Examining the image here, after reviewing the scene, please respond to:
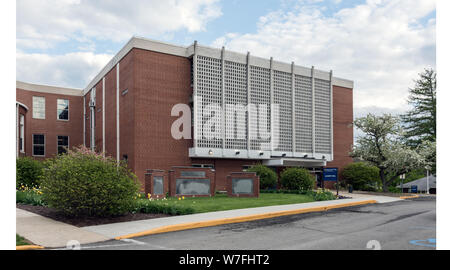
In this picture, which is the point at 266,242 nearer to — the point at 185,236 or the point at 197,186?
the point at 185,236

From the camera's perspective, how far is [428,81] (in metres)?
54.7

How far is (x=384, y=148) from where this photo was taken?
32.1 metres

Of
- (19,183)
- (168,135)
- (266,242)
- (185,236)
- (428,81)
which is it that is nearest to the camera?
(266,242)

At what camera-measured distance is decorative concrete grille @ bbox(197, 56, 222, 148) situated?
32.8 m

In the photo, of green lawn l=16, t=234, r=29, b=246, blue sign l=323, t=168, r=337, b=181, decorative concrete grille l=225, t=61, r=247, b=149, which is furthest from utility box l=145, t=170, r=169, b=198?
green lawn l=16, t=234, r=29, b=246

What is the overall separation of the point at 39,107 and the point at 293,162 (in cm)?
3016

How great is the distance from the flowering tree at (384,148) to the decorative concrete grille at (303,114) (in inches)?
248

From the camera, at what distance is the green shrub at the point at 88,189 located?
1403cm

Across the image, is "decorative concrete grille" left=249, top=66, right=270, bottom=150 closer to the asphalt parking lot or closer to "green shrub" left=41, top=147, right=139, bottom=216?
the asphalt parking lot

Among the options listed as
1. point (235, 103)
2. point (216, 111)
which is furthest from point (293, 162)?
point (216, 111)

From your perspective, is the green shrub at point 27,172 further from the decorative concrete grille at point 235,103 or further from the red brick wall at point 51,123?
the red brick wall at point 51,123

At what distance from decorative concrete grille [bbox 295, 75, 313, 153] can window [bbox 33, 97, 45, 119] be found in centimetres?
2947
